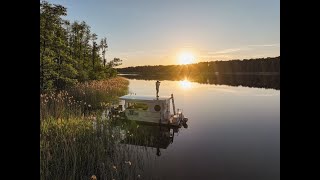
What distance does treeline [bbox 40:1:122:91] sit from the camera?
15.2 meters

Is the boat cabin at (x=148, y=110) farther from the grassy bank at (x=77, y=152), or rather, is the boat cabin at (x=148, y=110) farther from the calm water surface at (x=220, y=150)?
the grassy bank at (x=77, y=152)

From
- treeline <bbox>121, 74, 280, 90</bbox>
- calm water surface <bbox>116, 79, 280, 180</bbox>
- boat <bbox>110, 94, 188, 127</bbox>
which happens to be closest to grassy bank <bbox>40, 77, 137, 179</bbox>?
calm water surface <bbox>116, 79, 280, 180</bbox>

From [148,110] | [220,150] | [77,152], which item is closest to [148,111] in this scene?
[148,110]

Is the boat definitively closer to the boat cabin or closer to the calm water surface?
the boat cabin

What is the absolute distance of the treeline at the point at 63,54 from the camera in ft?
49.7

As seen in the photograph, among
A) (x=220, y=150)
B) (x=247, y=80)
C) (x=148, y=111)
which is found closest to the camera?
(x=220, y=150)

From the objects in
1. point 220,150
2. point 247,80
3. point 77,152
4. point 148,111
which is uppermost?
point 247,80

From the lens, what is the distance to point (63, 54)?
56.8 ft

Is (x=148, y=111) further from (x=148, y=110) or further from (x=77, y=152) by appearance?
(x=77, y=152)
